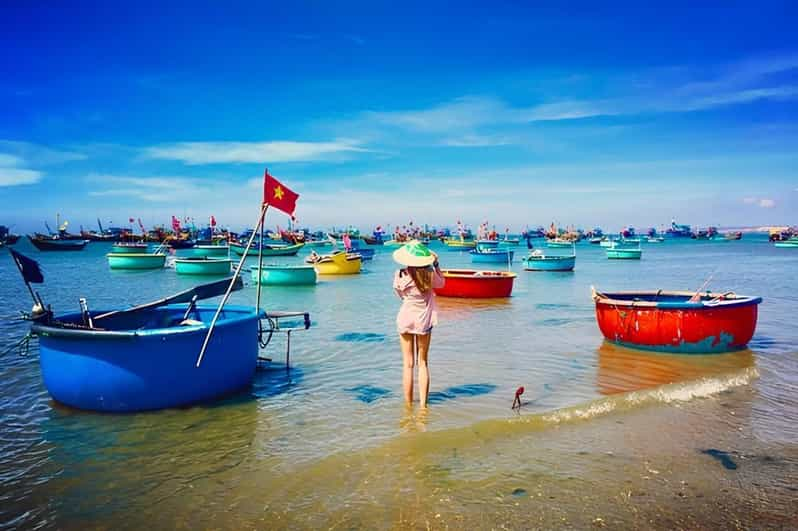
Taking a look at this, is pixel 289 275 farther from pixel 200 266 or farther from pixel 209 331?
pixel 209 331

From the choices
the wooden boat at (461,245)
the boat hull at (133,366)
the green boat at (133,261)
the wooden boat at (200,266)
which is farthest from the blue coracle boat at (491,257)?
the boat hull at (133,366)

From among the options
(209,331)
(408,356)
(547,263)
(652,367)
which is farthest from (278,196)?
(547,263)

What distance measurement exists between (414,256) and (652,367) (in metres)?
5.67

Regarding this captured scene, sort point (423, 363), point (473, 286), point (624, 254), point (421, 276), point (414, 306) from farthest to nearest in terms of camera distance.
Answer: point (624, 254), point (473, 286), point (423, 363), point (414, 306), point (421, 276)

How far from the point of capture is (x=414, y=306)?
6414 mm

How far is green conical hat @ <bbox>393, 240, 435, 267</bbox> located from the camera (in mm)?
6199

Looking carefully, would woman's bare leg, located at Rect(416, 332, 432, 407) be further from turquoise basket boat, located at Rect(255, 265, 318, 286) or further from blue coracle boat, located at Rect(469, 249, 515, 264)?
blue coracle boat, located at Rect(469, 249, 515, 264)

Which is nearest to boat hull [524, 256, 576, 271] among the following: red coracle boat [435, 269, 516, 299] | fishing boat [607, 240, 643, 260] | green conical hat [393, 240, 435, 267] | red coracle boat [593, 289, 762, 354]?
red coracle boat [435, 269, 516, 299]

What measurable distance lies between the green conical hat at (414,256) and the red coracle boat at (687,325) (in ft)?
19.7

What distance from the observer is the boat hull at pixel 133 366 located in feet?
19.9

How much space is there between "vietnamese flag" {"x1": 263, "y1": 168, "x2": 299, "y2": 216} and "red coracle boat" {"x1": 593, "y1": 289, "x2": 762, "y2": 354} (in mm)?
7216

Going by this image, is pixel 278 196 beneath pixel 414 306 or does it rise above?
above

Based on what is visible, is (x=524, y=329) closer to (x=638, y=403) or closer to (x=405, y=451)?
(x=638, y=403)

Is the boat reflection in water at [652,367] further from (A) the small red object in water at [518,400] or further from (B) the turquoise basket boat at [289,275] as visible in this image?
(B) the turquoise basket boat at [289,275]
